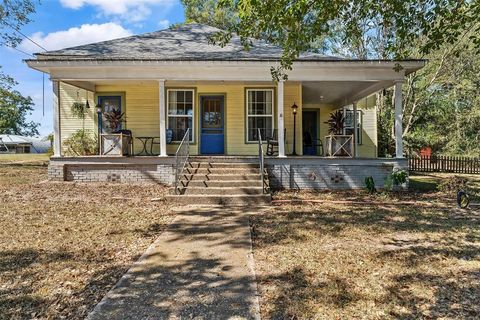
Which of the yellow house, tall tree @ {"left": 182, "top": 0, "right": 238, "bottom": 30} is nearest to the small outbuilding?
tall tree @ {"left": 182, "top": 0, "right": 238, "bottom": 30}

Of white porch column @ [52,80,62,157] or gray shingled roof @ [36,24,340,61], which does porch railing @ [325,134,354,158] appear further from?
white porch column @ [52,80,62,157]

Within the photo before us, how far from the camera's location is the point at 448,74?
21594mm

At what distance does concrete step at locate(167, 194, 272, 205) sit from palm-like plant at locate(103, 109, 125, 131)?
5.00 metres

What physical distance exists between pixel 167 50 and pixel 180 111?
2.15 m

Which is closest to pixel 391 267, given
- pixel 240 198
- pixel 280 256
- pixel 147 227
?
pixel 280 256

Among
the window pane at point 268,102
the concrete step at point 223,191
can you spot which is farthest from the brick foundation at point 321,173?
the window pane at point 268,102

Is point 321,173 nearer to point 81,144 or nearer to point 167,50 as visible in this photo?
point 167,50

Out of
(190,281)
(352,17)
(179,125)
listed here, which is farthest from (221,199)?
(179,125)

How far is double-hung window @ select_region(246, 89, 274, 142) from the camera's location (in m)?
12.4

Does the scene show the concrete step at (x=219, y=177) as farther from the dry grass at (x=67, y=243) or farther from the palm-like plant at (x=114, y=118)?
the palm-like plant at (x=114, y=118)

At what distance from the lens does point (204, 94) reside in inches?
491

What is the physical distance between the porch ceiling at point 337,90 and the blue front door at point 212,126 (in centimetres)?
308

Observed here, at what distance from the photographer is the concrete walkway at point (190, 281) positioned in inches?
116

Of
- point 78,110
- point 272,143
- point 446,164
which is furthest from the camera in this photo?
point 446,164
